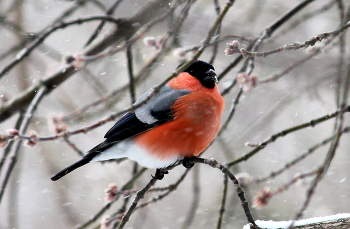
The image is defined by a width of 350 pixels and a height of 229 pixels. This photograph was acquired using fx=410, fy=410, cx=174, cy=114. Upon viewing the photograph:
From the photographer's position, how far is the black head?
3.54m

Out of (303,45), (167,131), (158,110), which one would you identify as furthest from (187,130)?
(303,45)

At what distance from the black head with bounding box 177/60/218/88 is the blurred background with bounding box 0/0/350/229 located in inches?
5.8

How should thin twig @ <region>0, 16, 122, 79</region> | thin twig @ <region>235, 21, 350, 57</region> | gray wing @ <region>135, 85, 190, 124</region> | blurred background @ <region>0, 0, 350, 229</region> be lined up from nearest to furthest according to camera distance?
thin twig @ <region>235, 21, 350, 57</region> → thin twig @ <region>0, 16, 122, 79</region> → gray wing @ <region>135, 85, 190, 124</region> → blurred background @ <region>0, 0, 350, 229</region>

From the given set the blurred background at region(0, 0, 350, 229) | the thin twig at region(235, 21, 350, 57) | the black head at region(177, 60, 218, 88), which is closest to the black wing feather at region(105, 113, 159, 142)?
the blurred background at region(0, 0, 350, 229)

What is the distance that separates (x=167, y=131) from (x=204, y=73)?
676mm

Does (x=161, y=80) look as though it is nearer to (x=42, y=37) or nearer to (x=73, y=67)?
(x=73, y=67)

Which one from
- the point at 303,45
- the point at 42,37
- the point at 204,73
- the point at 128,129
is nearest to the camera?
the point at 303,45

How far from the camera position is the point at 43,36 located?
327 cm

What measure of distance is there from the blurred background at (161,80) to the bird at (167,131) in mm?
268

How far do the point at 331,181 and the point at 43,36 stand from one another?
452 centimetres

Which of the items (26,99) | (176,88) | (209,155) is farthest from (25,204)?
(176,88)

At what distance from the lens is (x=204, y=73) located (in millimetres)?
3662

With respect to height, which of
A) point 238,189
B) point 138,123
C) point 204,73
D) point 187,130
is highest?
point 204,73

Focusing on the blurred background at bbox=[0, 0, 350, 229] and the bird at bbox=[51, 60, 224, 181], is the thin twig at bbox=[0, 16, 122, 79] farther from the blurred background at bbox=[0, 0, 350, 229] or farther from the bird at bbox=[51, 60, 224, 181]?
the bird at bbox=[51, 60, 224, 181]
